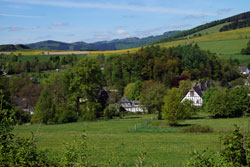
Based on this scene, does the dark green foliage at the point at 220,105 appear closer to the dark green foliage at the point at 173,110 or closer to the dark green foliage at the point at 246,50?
the dark green foliage at the point at 173,110

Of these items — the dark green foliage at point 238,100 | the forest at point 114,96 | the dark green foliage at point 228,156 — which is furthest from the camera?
the dark green foliage at point 238,100

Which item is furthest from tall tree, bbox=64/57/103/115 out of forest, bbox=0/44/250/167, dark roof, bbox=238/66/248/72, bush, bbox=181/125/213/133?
dark roof, bbox=238/66/248/72

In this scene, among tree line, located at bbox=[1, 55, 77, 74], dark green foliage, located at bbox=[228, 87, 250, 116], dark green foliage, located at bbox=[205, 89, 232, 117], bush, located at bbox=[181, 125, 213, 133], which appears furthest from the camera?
tree line, located at bbox=[1, 55, 77, 74]

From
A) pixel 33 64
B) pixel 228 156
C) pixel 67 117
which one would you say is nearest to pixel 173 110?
pixel 67 117

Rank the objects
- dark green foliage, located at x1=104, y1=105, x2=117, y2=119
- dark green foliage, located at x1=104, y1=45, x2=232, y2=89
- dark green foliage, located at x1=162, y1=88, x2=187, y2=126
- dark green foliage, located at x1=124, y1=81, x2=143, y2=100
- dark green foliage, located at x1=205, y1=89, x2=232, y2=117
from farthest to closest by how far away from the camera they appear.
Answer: dark green foliage, located at x1=104, y1=45, x2=232, y2=89, dark green foliage, located at x1=124, y1=81, x2=143, y2=100, dark green foliage, located at x1=104, y1=105, x2=117, y2=119, dark green foliage, located at x1=205, y1=89, x2=232, y2=117, dark green foliage, located at x1=162, y1=88, x2=187, y2=126

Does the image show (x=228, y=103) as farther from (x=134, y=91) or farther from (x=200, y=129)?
(x=134, y=91)

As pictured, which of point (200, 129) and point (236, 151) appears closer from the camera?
point (236, 151)

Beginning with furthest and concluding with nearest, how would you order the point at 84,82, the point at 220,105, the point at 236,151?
the point at 220,105 < the point at 84,82 < the point at 236,151

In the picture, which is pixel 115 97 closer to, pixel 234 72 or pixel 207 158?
pixel 234 72

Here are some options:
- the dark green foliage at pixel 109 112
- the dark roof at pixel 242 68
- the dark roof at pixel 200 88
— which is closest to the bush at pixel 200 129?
the dark green foliage at pixel 109 112

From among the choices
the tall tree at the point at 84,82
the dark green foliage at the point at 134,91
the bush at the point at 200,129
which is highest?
the tall tree at the point at 84,82

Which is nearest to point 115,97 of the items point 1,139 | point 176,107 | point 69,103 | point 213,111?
point 69,103

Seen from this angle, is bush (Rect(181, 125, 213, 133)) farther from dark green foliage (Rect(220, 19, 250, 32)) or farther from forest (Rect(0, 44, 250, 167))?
dark green foliage (Rect(220, 19, 250, 32))

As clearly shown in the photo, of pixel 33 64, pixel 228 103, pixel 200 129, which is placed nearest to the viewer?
pixel 200 129
